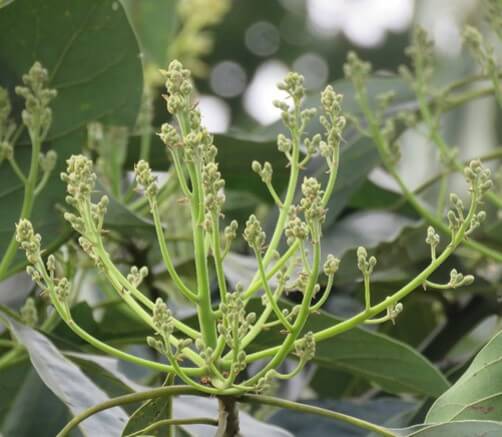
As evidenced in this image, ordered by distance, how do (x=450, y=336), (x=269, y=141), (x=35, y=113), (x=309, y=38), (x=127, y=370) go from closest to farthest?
(x=35, y=113) < (x=269, y=141) < (x=450, y=336) < (x=127, y=370) < (x=309, y=38)

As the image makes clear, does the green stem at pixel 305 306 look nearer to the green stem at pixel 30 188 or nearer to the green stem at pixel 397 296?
the green stem at pixel 397 296

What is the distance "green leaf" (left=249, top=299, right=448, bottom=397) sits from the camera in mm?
928

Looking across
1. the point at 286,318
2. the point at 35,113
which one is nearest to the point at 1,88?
the point at 35,113

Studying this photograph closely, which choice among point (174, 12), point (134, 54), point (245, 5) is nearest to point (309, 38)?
point (245, 5)

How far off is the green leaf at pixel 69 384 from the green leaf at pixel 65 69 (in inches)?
5.9

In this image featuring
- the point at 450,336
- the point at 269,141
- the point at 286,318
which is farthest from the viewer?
the point at 450,336

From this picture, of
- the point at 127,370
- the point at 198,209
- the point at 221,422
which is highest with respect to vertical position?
the point at 198,209

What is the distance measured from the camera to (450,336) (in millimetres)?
1276

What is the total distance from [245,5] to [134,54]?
903 cm

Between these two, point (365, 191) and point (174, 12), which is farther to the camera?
point (174, 12)

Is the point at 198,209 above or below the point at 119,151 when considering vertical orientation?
above

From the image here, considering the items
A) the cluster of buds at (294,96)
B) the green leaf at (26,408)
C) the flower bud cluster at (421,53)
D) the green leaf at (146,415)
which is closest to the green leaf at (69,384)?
the green leaf at (146,415)

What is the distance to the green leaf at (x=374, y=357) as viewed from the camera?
93 centimetres

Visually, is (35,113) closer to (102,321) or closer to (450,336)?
(102,321)
